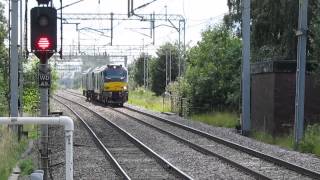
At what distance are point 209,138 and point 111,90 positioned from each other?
92.2 ft

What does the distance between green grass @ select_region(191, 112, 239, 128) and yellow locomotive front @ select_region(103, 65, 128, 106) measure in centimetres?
1466

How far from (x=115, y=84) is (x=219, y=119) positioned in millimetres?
19280

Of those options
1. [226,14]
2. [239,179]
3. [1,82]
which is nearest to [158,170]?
[239,179]

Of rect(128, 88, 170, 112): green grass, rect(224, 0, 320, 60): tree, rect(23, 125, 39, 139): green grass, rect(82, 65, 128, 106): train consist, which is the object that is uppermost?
rect(224, 0, 320, 60): tree

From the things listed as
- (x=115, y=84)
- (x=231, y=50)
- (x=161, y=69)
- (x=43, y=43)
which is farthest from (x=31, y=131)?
(x=161, y=69)

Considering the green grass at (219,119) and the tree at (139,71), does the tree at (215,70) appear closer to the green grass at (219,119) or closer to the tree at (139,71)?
the green grass at (219,119)

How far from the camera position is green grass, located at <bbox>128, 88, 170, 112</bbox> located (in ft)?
172

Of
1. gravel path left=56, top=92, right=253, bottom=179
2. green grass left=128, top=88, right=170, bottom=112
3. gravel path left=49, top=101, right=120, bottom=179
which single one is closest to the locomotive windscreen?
green grass left=128, top=88, right=170, bottom=112

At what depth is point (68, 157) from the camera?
6867 mm

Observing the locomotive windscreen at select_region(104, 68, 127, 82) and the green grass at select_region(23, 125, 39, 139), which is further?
Result: the locomotive windscreen at select_region(104, 68, 127, 82)

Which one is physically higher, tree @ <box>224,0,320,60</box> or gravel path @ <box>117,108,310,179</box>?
tree @ <box>224,0,320,60</box>

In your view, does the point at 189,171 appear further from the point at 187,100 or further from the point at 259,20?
the point at 187,100

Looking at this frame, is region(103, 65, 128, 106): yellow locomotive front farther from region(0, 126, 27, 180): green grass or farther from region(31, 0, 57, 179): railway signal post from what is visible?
region(31, 0, 57, 179): railway signal post

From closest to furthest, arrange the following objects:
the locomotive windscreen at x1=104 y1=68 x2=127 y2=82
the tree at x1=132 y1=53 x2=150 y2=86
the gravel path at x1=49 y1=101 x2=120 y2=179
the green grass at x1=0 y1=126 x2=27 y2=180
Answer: the green grass at x1=0 y1=126 x2=27 y2=180 → the gravel path at x1=49 y1=101 x2=120 y2=179 → the locomotive windscreen at x1=104 y1=68 x2=127 y2=82 → the tree at x1=132 y1=53 x2=150 y2=86
